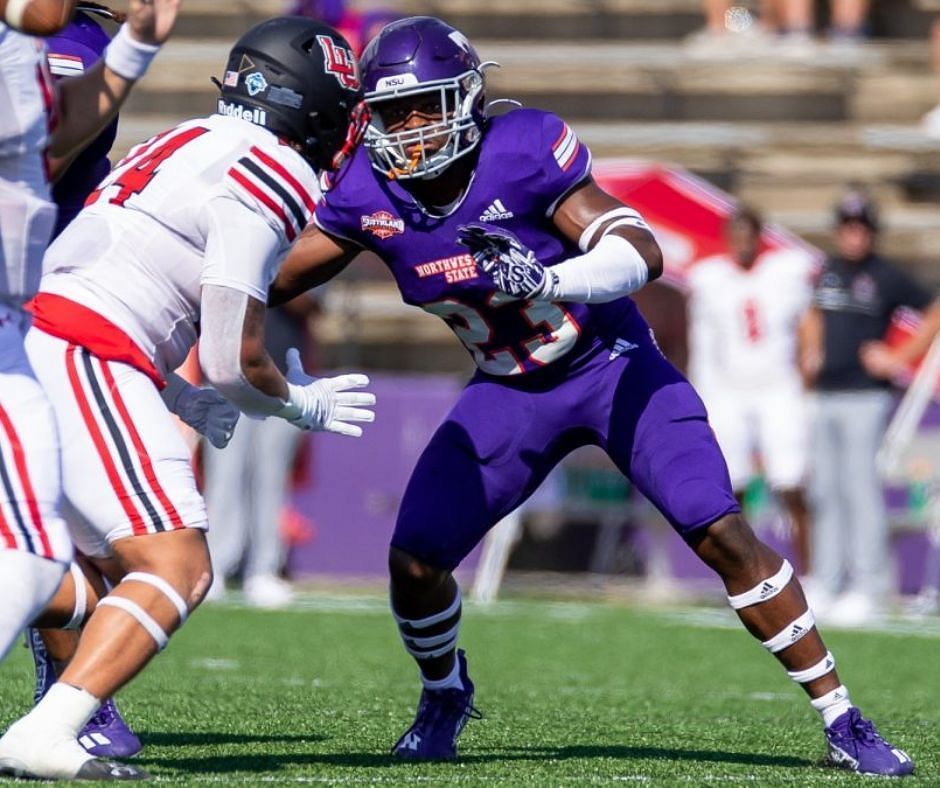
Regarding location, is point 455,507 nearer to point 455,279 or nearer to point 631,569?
point 455,279

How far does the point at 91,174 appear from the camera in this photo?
4.81 m

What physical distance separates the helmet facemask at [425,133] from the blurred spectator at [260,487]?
5.26m

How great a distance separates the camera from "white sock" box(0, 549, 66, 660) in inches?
138

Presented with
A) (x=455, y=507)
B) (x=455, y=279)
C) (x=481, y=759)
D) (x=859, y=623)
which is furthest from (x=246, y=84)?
(x=859, y=623)

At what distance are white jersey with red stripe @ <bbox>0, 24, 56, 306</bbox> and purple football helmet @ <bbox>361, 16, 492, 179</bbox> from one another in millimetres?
1118

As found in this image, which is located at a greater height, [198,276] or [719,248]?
[198,276]

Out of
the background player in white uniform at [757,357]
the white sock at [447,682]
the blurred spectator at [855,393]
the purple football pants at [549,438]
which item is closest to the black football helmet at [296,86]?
the purple football pants at [549,438]

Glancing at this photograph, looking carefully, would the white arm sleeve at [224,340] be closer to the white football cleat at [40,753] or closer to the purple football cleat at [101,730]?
the white football cleat at [40,753]

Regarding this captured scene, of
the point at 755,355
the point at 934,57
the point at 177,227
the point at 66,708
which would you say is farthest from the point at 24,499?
the point at 934,57

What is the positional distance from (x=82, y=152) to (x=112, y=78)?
104cm

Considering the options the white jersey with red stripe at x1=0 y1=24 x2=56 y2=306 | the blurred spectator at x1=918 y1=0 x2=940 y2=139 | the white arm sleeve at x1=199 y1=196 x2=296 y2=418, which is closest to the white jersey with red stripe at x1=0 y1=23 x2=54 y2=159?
the white jersey with red stripe at x1=0 y1=24 x2=56 y2=306

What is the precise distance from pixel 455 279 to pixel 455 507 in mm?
557

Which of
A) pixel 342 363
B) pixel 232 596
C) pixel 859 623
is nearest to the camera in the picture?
pixel 859 623

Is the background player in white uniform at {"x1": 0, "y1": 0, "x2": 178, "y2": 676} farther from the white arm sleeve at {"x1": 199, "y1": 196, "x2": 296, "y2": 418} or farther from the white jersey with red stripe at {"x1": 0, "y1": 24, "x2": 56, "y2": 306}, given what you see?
the white arm sleeve at {"x1": 199, "y1": 196, "x2": 296, "y2": 418}
